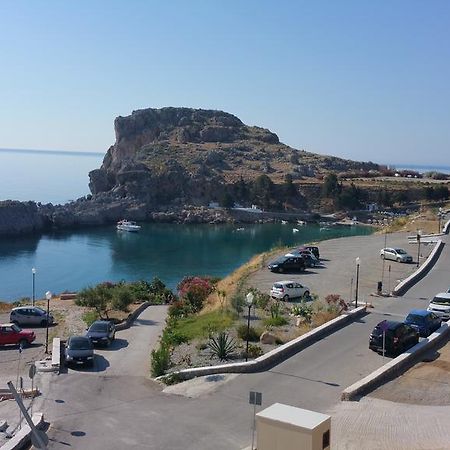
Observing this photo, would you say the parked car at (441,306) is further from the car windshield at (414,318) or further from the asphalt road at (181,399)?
the asphalt road at (181,399)

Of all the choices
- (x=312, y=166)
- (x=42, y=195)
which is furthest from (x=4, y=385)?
(x=42, y=195)

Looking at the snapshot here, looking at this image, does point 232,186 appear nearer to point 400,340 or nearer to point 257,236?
point 257,236

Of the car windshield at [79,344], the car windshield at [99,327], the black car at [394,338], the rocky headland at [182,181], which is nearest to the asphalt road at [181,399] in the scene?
the black car at [394,338]

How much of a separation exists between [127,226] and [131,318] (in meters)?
73.5

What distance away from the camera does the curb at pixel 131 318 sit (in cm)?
2932

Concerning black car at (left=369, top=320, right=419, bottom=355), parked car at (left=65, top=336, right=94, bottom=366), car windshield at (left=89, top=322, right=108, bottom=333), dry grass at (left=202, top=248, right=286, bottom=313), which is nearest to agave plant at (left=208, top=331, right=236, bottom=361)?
parked car at (left=65, top=336, right=94, bottom=366)

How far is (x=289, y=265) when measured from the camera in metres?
37.8

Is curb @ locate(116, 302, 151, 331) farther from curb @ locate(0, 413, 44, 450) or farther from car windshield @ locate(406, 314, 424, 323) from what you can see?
curb @ locate(0, 413, 44, 450)

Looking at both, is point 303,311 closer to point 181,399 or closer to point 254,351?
point 254,351

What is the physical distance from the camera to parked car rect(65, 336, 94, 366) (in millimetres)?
21328

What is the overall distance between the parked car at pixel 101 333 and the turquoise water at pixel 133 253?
103ft

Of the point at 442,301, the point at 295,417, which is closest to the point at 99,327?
the point at 442,301

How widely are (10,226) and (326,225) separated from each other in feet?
167

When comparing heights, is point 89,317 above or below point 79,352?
below
